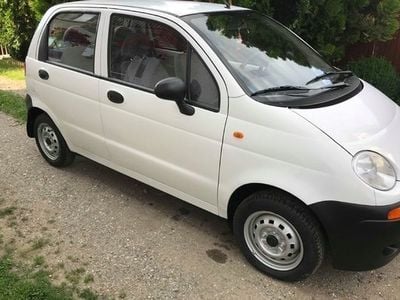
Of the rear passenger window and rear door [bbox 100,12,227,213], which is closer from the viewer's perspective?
rear door [bbox 100,12,227,213]

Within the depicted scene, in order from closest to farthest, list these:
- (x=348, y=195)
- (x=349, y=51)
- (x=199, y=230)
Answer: (x=348, y=195) < (x=199, y=230) < (x=349, y=51)

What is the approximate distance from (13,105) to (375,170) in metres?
5.92

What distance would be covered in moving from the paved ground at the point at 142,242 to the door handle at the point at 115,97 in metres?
1.01

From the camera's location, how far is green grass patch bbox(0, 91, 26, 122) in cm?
681

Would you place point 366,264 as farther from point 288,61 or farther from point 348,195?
point 288,61

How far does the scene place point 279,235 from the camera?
322 centimetres

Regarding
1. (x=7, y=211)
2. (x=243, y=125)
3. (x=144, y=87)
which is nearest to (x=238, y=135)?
(x=243, y=125)

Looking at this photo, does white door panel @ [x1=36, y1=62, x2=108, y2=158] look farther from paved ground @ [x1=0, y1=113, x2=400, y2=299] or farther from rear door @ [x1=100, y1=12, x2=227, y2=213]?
paved ground @ [x1=0, y1=113, x2=400, y2=299]

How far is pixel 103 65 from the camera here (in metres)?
3.99

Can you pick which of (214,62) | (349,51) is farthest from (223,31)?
(349,51)

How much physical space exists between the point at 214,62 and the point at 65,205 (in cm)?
202

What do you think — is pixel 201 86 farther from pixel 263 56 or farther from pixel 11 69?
pixel 11 69

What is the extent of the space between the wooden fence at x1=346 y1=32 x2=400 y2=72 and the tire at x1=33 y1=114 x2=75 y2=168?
15.2ft

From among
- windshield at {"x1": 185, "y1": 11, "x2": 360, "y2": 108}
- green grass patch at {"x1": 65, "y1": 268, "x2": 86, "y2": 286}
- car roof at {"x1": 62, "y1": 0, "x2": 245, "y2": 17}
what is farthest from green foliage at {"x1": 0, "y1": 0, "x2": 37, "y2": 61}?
green grass patch at {"x1": 65, "y1": 268, "x2": 86, "y2": 286}
